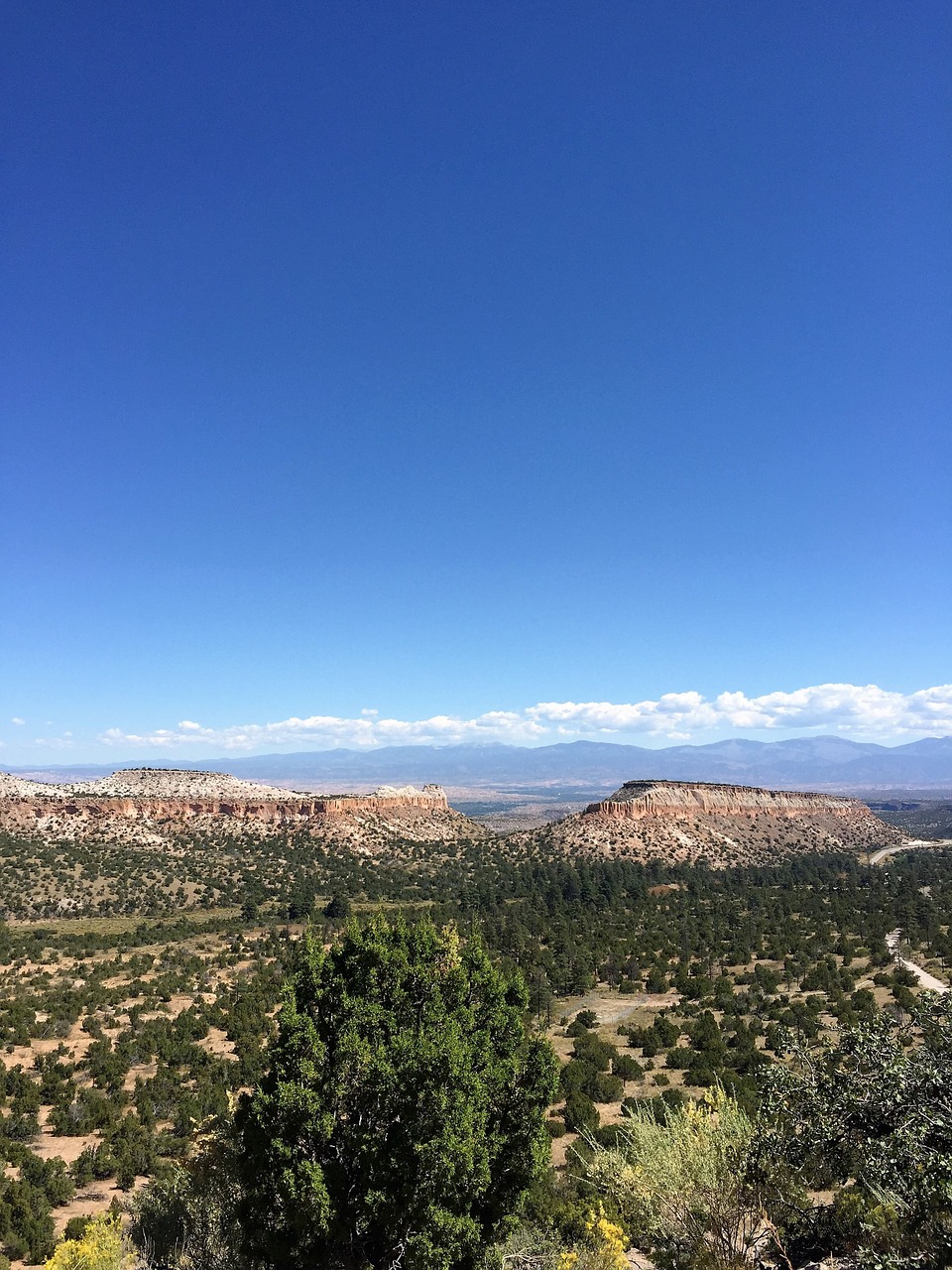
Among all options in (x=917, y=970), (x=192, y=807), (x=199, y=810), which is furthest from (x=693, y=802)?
(x=192, y=807)

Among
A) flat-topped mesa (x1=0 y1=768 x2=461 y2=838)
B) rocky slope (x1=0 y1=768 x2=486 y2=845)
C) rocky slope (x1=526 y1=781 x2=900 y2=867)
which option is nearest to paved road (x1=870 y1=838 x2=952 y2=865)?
rocky slope (x1=526 y1=781 x2=900 y2=867)

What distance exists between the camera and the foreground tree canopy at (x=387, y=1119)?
10.5 metres

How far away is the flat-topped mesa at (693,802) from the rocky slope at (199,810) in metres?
23.0

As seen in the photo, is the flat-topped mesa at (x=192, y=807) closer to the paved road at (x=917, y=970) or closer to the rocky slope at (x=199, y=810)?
the rocky slope at (x=199, y=810)

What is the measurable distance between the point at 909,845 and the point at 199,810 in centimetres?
11614

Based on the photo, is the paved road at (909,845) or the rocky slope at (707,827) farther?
the paved road at (909,845)

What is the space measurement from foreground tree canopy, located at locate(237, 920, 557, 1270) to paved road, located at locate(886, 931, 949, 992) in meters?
26.1

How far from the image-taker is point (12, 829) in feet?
241

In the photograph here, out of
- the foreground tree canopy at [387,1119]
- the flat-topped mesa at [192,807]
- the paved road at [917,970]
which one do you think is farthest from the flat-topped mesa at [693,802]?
the foreground tree canopy at [387,1119]

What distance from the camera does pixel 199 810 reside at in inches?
3703

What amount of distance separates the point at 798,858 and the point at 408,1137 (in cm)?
9829

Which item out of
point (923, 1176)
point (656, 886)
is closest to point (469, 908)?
point (656, 886)

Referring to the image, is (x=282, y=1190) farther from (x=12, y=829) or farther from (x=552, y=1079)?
(x=12, y=829)

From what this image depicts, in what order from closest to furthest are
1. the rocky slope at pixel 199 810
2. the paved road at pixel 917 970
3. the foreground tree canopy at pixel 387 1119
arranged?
1. the foreground tree canopy at pixel 387 1119
2. the paved road at pixel 917 970
3. the rocky slope at pixel 199 810
